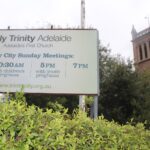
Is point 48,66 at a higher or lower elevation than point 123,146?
higher

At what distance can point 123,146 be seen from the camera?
372 centimetres

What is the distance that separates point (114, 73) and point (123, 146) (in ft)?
58.5

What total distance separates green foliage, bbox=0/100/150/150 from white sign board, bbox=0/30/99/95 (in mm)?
4586

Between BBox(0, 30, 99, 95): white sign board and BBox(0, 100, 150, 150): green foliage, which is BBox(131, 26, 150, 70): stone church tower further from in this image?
BBox(0, 100, 150, 150): green foliage

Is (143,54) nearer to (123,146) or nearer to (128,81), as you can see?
(128,81)

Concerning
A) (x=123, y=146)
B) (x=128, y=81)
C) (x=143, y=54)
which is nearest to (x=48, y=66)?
(x=123, y=146)

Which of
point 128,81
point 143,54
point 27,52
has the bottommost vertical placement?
point 27,52

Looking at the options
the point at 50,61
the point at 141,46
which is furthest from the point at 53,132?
the point at 141,46

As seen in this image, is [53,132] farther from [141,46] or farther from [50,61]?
[141,46]

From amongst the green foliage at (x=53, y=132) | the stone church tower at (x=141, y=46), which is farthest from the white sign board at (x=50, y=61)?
Answer: the stone church tower at (x=141, y=46)

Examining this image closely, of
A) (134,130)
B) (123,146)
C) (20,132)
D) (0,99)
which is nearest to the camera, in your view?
(20,132)

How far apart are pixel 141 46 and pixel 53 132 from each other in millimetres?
82437

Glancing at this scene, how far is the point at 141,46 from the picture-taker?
274 feet

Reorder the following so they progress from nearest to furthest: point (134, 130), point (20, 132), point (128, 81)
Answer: point (20, 132), point (134, 130), point (128, 81)
